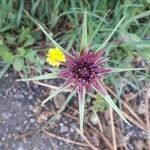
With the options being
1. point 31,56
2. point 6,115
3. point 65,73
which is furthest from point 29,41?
point 65,73

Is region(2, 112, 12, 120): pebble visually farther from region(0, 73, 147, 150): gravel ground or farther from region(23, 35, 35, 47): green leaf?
region(23, 35, 35, 47): green leaf

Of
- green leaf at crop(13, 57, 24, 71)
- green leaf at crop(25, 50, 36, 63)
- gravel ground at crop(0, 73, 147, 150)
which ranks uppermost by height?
green leaf at crop(25, 50, 36, 63)

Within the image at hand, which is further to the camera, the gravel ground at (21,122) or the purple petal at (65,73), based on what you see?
the gravel ground at (21,122)

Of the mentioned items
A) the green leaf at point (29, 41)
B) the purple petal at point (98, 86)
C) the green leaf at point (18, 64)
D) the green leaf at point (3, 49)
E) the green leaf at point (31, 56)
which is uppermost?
the purple petal at point (98, 86)

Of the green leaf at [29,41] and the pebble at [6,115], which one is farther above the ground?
the green leaf at [29,41]

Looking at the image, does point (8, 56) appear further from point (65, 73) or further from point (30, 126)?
point (65, 73)

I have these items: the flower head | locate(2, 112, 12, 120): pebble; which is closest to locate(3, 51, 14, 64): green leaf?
locate(2, 112, 12, 120): pebble

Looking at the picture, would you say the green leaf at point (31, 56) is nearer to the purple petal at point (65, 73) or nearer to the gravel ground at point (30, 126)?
the gravel ground at point (30, 126)

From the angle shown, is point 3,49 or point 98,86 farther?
point 3,49

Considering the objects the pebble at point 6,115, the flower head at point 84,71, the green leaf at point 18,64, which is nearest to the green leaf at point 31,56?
the green leaf at point 18,64

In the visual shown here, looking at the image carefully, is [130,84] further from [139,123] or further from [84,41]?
[84,41]
